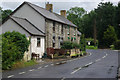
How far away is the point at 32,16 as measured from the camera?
31516 mm

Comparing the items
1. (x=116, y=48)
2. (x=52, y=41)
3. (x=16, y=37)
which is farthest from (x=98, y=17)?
(x=16, y=37)

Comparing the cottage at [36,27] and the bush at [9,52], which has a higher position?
the cottage at [36,27]

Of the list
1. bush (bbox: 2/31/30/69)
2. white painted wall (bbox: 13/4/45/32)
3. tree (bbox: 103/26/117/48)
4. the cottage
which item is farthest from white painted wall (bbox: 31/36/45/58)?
tree (bbox: 103/26/117/48)

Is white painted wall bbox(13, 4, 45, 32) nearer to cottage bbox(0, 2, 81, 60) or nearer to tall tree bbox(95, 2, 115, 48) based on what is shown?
cottage bbox(0, 2, 81, 60)

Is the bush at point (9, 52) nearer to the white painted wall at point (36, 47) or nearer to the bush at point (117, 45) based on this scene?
the white painted wall at point (36, 47)

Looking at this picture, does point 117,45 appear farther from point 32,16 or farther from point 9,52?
point 9,52

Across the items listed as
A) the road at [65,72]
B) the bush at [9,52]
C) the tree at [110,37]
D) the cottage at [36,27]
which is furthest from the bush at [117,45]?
the bush at [9,52]

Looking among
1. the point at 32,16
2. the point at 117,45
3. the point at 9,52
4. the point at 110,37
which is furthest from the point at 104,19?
the point at 9,52

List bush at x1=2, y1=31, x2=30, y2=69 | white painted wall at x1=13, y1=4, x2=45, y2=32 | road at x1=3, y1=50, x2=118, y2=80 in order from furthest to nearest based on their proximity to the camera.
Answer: white painted wall at x1=13, y1=4, x2=45, y2=32 < bush at x1=2, y1=31, x2=30, y2=69 < road at x1=3, y1=50, x2=118, y2=80

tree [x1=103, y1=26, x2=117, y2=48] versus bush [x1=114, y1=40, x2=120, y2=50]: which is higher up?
tree [x1=103, y1=26, x2=117, y2=48]

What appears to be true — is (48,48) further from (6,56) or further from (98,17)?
(98,17)

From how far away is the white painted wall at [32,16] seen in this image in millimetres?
30750

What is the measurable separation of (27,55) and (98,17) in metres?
72.7

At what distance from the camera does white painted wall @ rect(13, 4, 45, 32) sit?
101 feet
